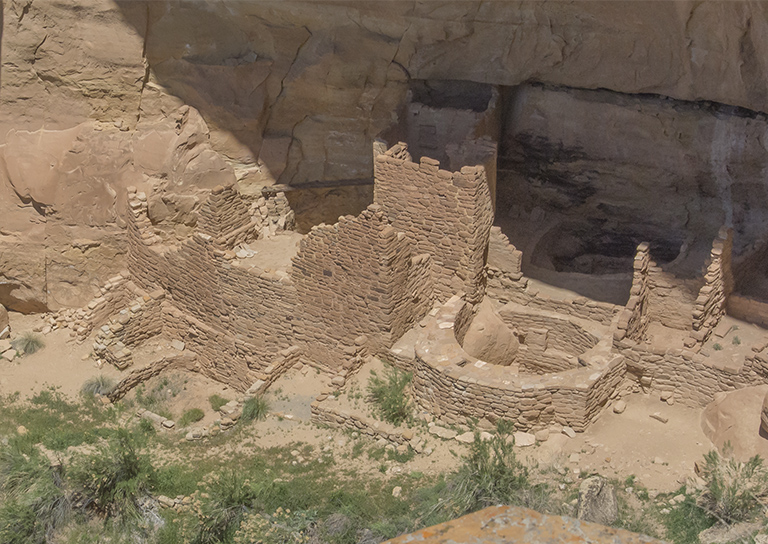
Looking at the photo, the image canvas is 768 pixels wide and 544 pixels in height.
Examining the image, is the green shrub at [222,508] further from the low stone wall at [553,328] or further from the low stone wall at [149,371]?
the low stone wall at [553,328]

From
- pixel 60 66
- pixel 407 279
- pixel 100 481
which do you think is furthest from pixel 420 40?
pixel 100 481

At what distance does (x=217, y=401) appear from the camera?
20.1 meters

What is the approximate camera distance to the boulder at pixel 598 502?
14008 millimetres

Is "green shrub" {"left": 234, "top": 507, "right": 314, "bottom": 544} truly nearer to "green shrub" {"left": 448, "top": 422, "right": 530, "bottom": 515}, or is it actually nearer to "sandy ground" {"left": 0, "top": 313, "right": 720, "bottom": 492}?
"sandy ground" {"left": 0, "top": 313, "right": 720, "bottom": 492}

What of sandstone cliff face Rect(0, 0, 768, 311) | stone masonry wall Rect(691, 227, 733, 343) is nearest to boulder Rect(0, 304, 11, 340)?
sandstone cliff face Rect(0, 0, 768, 311)

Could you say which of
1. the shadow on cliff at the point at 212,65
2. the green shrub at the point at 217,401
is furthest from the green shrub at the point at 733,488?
the shadow on cliff at the point at 212,65

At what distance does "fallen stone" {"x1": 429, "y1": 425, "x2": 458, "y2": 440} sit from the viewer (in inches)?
659

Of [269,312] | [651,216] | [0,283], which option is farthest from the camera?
[0,283]

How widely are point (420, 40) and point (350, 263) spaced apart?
536 centimetres

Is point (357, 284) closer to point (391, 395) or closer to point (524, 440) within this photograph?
point (391, 395)

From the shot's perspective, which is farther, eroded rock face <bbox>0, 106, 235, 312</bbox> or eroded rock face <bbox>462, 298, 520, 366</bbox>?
eroded rock face <bbox>0, 106, 235, 312</bbox>

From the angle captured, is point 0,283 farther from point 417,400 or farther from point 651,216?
point 651,216

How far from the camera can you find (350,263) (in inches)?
723

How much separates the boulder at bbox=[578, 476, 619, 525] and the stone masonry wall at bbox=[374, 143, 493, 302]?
214 inches
